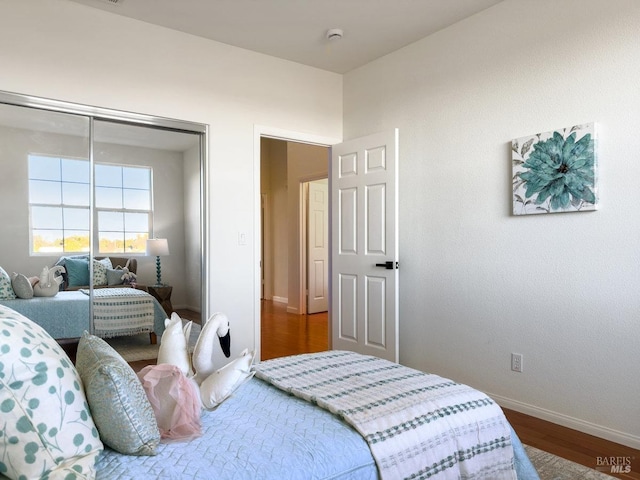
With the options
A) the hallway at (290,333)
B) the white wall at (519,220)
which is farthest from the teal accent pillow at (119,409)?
the hallway at (290,333)

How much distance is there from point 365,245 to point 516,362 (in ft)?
5.01

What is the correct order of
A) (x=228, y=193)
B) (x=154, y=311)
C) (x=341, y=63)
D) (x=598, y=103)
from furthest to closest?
(x=341, y=63) → (x=228, y=193) → (x=154, y=311) → (x=598, y=103)

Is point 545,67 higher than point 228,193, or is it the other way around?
point 545,67

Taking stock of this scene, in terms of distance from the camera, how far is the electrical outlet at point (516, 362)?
304 cm

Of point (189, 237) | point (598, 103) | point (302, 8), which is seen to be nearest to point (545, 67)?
point (598, 103)

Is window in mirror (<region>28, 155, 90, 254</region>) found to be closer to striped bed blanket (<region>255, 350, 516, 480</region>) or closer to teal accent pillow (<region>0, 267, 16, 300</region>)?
teal accent pillow (<region>0, 267, 16, 300</region>)

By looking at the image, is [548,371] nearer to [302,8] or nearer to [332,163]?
[332,163]

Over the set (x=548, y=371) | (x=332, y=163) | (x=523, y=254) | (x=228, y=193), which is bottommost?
(x=548, y=371)

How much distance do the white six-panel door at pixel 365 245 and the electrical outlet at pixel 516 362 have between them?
93 centimetres

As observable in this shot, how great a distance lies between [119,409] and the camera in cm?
123

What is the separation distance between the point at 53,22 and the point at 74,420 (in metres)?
2.91

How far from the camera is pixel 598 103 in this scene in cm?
266

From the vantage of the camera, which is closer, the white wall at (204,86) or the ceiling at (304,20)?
the white wall at (204,86)

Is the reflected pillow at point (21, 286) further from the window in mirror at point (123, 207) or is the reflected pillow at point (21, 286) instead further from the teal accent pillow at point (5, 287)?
the window in mirror at point (123, 207)
